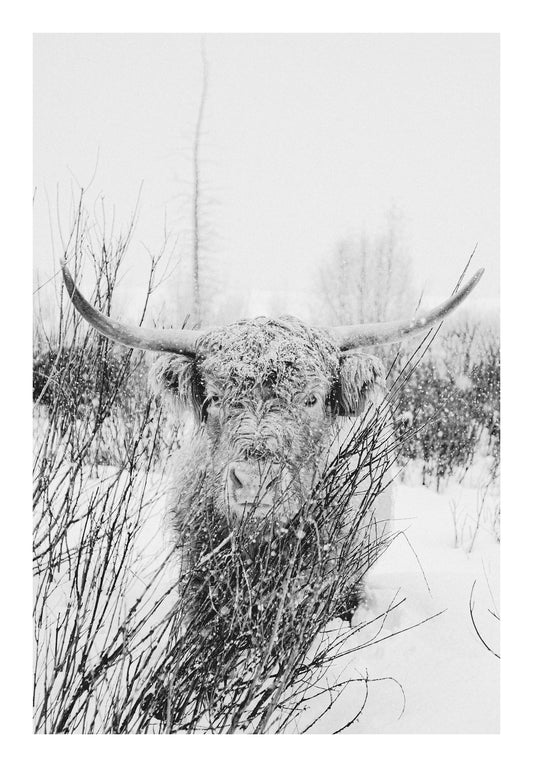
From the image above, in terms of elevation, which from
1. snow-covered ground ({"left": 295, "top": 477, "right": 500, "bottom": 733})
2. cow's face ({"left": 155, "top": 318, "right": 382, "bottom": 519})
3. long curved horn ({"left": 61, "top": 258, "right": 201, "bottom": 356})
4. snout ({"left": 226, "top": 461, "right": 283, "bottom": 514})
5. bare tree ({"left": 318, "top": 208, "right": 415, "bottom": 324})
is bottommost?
snow-covered ground ({"left": 295, "top": 477, "right": 500, "bottom": 733})

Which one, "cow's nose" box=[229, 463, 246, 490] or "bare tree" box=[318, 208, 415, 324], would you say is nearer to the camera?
"cow's nose" box=[229, 463, 246, 490]

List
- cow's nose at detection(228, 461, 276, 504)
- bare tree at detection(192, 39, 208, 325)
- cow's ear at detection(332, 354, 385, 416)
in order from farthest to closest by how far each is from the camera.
→ 1. bare tree at detection(192, 39, 208, 325)
2. cow's ear at detection(332, 354, 385, 416)
3. cow's nose at detection(228, 461, 276, 504)

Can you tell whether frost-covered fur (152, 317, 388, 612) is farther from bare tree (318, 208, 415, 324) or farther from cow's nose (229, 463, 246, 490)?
bare tree (318, 208, 415, 324)

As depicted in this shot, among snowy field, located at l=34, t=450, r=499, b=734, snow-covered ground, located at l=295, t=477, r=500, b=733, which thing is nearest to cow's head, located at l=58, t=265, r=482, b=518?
snowy field, located at l=34, t=450, r=499, b=734

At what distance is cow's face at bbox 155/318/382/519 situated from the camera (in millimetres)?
2049

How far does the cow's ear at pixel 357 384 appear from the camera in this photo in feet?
8.04

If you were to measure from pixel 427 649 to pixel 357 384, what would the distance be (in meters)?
1.07

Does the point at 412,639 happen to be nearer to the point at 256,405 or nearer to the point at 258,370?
the point at 256,405

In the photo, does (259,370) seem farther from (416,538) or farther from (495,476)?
(495,476)

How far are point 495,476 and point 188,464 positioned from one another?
5.15ft

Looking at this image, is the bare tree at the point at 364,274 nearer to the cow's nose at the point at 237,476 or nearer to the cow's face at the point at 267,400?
the cow's face at the point at 267,400

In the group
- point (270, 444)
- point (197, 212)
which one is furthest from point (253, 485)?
point (197, 212)

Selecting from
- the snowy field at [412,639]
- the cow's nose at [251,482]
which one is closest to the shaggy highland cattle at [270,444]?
the cow's nose at [251,482]
